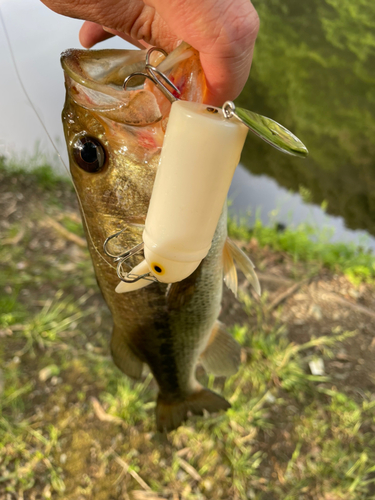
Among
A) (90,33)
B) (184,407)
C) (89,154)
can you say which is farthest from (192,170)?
(184,407)

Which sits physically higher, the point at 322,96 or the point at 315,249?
the point at 322,96

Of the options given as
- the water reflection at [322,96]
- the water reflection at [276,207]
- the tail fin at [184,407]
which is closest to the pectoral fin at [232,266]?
the tail fin at [184,407]

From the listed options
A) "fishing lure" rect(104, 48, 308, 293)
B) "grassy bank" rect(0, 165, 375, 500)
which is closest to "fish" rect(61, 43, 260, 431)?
"fishing lure" rect(104, 48, 308, 293)

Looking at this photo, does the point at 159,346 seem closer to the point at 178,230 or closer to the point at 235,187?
the point at 178,230

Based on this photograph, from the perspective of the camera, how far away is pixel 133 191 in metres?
1.02

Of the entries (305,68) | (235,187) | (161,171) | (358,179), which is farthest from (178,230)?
(305,68)

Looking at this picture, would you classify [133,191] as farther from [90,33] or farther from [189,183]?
[90,33]

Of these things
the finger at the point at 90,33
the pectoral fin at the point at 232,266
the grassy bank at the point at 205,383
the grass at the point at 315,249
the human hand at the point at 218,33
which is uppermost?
the human hand at the point at 218,33

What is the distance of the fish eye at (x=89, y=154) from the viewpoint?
965mm

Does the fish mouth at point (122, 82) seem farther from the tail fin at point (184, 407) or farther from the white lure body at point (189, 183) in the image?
the tail fin at point (184, 407)

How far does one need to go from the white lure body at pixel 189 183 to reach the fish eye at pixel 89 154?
0.32 m

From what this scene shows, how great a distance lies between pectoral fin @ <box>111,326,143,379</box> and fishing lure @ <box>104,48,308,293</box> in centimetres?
86

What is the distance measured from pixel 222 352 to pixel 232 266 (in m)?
0.58

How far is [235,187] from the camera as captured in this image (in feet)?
16.6
